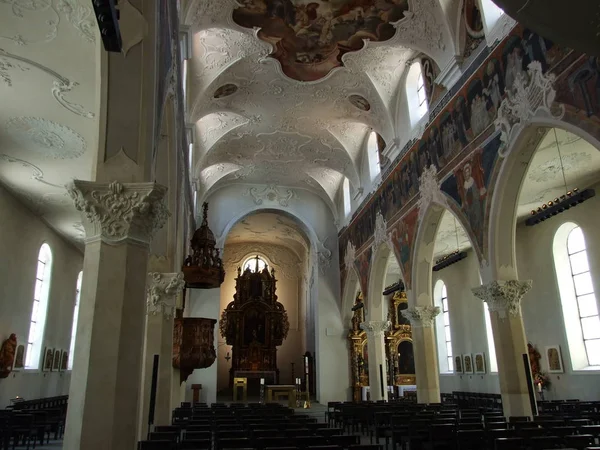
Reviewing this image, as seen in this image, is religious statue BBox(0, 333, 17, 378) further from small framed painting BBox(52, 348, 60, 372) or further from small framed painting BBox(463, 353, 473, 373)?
small framed painting BBox(463, 353, 473, 373)

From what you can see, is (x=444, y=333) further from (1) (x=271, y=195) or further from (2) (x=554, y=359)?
(1) (x=271, y=195)

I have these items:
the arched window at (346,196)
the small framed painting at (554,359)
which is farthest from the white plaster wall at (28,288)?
the small framed painting at (554,359)

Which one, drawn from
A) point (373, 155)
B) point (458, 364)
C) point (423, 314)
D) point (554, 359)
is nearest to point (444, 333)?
point (458, 364)

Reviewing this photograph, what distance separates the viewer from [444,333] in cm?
2177

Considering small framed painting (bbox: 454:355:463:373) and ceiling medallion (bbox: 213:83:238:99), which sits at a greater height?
ceiling medallion (bbox: 213:83:238:99)

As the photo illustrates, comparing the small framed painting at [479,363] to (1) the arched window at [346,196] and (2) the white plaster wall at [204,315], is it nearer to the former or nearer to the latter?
(1) the arched window at [346,196]

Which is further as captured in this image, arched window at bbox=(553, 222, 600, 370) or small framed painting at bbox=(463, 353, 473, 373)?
small framed painting at bbox=(463, 353, 473, 373)

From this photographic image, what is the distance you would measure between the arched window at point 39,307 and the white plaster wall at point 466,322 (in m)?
15.7

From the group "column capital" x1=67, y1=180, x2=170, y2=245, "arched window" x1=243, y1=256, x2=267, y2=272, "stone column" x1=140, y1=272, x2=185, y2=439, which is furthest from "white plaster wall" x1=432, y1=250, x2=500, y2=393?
"column capital" x1=67, y1=180, x2=170, y2=245

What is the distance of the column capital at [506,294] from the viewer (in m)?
9.36

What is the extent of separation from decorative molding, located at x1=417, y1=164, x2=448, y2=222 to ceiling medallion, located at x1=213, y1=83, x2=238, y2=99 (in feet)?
20.6

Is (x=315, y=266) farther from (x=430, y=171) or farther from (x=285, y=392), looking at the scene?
(x=430, y=171)

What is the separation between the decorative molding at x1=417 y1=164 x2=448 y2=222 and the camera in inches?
456

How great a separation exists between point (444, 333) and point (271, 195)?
392 inches
